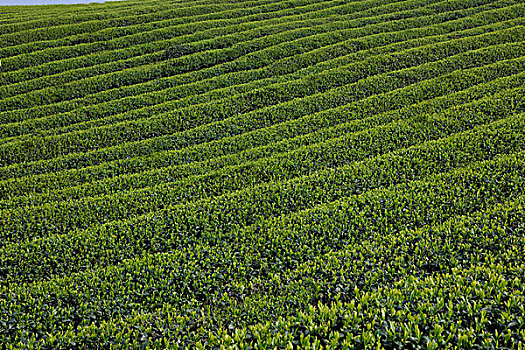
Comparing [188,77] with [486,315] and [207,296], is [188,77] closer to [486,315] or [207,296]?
[207,296]

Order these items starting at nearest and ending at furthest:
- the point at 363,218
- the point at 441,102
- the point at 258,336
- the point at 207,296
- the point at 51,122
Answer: the point at 258,336, the point at 207,296, the point at 363,218, the point at 441,102, the point at 51,122

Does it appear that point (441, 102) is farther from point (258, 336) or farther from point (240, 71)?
point (258, 336)

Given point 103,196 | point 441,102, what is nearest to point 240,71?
point 441,102

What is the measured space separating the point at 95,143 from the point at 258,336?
14.5 metres

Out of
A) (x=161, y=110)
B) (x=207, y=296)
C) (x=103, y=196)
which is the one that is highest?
(x=161, y=110)

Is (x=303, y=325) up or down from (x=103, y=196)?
down

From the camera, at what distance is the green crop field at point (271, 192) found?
7664 millimetres

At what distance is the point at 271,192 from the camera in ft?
41.5

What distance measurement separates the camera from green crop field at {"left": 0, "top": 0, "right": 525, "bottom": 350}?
7.66m

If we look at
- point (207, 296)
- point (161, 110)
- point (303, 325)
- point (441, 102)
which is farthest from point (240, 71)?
point (303, 325)

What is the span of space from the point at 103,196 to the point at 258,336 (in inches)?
356

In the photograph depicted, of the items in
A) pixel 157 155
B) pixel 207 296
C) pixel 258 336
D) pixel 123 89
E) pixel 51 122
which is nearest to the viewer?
pixel 258 336

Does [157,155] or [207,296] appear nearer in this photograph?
[207,296]

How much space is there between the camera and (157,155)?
16516 mm
